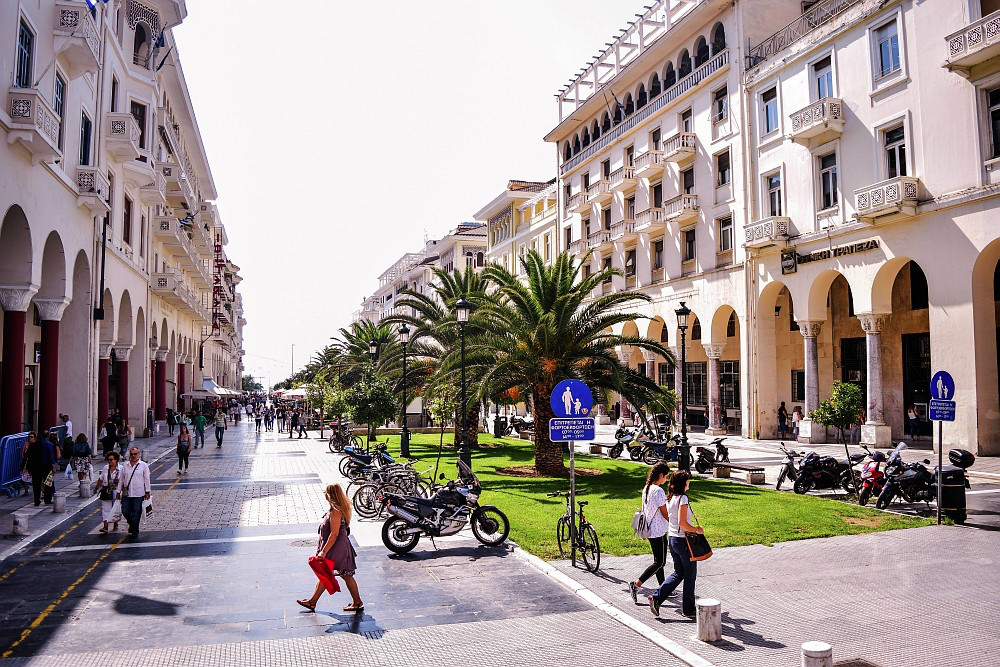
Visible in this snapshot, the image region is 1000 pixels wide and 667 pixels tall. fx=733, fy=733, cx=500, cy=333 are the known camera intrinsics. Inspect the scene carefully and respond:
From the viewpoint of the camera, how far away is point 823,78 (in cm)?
2827

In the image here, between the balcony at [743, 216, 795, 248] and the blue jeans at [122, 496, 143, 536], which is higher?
the balcony at [743, 216, 795, 248]

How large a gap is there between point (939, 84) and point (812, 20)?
27.0 ft

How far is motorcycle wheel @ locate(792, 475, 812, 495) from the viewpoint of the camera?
1634 cm

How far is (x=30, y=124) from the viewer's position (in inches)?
683

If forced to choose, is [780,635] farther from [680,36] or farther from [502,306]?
[680,36]

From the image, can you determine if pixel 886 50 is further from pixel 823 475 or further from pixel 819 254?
pixel 823 475

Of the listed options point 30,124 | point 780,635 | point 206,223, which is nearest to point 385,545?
point 780,635

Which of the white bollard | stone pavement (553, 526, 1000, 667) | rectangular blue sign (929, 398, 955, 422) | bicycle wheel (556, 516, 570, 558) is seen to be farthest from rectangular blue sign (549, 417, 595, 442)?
rectangular blue sign (929, 398, 955, 422)

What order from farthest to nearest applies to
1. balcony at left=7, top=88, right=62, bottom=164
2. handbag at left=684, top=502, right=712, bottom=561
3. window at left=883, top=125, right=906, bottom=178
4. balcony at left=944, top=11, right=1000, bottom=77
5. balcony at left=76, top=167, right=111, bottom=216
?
window at left=883, top=125, right=906, bottom=178, balcony at left=76, top=167, right=111, bottom=216, balcony at left=944, top=11, right=1000, bottom=77, balcony at left=7, top=88, right=62, bottom=164, handbag at left=684, top=502, right=712, bottom=561

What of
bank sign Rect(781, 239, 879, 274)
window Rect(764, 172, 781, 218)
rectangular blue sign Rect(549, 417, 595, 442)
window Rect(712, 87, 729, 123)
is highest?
window Rect(712, 87, 729, 123)

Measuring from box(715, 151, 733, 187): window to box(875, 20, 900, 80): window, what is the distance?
29.3ft

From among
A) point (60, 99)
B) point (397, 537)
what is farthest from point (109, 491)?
point (60, 99)

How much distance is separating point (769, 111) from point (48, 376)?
28804mm

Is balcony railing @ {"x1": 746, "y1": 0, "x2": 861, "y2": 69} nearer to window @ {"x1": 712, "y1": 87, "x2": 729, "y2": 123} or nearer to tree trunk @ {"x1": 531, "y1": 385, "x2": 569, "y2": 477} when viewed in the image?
window @ {"x1": 712, "y1": 87, "x2": 729, "y2": 123}
